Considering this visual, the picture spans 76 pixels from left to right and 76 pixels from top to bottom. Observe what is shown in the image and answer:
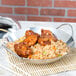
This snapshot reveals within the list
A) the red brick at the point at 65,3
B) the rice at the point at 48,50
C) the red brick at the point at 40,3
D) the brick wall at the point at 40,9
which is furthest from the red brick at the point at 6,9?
the rice at the point at 48,50

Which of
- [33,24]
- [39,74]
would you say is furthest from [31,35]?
[33,24]

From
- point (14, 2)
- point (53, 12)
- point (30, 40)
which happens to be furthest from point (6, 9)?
point (30, 40)

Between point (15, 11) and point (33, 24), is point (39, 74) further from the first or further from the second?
point (15, 11)

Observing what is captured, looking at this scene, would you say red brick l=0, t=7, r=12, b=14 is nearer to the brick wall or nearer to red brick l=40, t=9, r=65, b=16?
the brick wall

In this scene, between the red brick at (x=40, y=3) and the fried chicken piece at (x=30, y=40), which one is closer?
the fried chicken piece at (x=30, y=40)

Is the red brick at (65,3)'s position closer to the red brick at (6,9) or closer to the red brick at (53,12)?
the red brick at (53,12)

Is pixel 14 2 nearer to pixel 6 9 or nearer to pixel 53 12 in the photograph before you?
pixel 6 9
